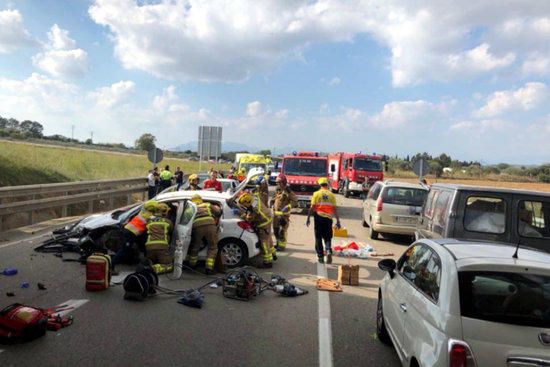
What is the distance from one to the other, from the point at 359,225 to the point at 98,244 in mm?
10649

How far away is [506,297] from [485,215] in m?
4.02

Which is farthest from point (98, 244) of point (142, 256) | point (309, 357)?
point (309, 357)

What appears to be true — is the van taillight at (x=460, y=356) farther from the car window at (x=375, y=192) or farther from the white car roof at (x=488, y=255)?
the car window at (x=375, y=192)

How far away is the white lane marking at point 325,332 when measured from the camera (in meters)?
5.14

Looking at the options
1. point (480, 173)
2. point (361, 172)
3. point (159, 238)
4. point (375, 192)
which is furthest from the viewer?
point (480, 173)

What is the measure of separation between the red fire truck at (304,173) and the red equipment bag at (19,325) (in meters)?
15.3

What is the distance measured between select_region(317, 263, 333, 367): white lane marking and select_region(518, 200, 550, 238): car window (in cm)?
300

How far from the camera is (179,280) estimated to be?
8.46m

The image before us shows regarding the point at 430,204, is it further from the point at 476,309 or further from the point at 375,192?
the point at 375,192

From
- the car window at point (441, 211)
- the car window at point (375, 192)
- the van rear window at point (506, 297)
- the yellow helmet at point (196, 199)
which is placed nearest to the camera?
the van rear window at point (506, 297)

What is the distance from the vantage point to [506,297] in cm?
368

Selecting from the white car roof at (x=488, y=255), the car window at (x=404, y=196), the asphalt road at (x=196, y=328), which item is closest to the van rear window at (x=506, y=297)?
the white car roof at (x=488, y=255)

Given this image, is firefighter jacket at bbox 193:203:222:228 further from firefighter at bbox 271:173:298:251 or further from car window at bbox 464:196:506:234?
car window at bbox 464:196:506:234

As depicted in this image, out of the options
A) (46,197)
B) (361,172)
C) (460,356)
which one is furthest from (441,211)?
(361,172)
